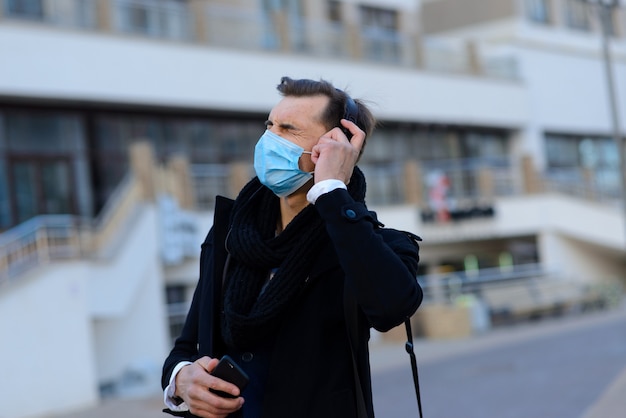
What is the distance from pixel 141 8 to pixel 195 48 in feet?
5.47

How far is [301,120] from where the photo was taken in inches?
132

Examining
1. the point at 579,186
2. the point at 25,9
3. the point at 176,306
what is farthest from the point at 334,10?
the point at 176,306

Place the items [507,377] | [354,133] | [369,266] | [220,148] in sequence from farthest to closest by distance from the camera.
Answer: [220,148] → [507,377] → [354,133] → [369,266]

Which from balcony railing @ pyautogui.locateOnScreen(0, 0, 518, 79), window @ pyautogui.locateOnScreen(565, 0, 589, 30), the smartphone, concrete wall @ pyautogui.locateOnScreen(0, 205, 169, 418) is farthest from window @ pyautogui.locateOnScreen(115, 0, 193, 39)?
the smartphone

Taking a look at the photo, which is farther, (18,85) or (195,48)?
(195,48)

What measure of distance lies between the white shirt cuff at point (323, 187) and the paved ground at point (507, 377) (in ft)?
25.2

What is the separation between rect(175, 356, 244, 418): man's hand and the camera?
3043 millimetres

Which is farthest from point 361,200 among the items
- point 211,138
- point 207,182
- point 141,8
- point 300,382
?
point 211,138

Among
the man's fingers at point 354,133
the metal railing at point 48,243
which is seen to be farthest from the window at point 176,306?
the man's fingers at point 354,133

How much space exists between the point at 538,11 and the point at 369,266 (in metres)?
41.2

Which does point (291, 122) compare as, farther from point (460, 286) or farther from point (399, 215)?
point (399, 215)

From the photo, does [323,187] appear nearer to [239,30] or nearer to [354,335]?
[354,335]

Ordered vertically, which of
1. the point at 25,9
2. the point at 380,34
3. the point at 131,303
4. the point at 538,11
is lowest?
the point at 131,303

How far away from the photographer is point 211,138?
30000 mm
